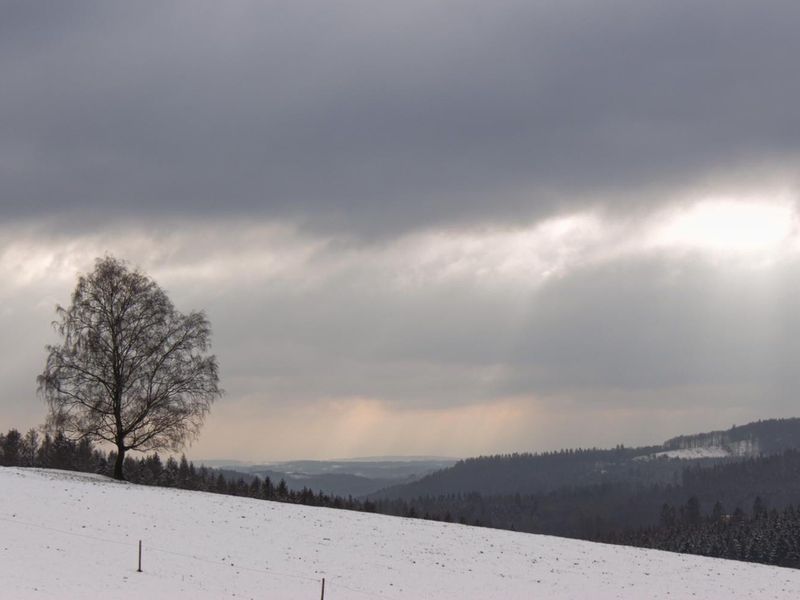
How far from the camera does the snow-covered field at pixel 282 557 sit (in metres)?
29.4

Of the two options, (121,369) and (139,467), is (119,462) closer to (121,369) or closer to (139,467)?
(121,369)

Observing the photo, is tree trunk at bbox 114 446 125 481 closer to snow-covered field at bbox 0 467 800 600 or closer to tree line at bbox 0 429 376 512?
snow-covered field at bbox 0 467 800 600

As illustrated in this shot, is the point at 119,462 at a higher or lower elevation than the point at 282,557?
higher

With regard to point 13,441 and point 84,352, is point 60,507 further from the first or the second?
point 13,441

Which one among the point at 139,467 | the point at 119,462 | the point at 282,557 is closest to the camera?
the point at 282,557

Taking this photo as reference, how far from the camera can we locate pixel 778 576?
44.1 metres

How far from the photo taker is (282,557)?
1409 inches

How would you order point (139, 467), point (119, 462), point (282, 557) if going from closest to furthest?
point (282, 557) → point (119, 462) → point (139, 467)

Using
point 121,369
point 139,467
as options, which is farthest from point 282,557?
point 139,467

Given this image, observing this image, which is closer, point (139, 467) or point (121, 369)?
point (121, 369)

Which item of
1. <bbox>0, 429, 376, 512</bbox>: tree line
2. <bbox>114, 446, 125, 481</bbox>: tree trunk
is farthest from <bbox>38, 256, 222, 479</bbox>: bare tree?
<bbox>0, 429, 376, 512</bbox>: tree line

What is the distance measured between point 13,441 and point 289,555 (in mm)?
119286

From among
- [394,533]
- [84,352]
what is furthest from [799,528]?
[84,352]

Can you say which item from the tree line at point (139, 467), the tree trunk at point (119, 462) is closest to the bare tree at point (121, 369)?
the tree trunk at point (119, 462)
